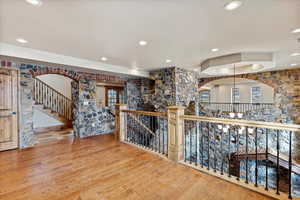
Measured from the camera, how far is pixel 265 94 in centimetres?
952

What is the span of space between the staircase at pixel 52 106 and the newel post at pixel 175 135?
13.0 ft

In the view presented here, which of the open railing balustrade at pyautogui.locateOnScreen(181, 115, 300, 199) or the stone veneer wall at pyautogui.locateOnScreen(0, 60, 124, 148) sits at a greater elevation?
the stone veneer wall at pyautogui.locateOnScreen(0, 60, 124, 148)

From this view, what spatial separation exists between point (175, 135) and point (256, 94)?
33.5 feet

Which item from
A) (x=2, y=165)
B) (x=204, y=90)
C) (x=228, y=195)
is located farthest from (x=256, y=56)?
(x=204, y=90)

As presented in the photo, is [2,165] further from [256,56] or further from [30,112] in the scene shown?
[256,56]

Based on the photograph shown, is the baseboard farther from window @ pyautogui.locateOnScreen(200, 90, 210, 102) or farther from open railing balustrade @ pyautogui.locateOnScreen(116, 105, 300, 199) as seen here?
window @ pyautogui.locateOnScreen(200, 90, 210, 102)

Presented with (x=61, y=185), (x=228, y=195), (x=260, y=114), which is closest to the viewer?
(x=228, y=195)

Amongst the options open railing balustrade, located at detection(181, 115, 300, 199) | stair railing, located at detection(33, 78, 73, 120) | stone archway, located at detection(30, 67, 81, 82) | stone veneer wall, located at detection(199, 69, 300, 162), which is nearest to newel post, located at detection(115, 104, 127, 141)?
stone archway, located at detection(30, 67, 81, 82)

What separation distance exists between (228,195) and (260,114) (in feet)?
18.7

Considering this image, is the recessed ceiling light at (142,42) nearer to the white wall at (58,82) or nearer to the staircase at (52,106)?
the staircase at (52,106)

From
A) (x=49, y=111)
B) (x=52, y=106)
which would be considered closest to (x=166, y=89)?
(x=49, y=111)

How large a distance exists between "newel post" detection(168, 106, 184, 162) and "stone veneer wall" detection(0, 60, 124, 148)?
333cm

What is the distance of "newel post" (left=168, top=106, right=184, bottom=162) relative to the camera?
2760 millimetres

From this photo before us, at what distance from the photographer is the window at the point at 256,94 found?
388 inches
